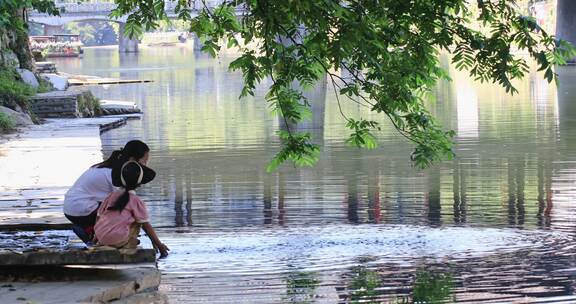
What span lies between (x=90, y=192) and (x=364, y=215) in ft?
16.1

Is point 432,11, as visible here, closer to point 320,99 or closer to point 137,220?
→ point 137,220

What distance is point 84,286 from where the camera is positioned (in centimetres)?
944

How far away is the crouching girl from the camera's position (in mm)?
10180

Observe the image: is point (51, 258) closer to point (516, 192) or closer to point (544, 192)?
point (516, 192)

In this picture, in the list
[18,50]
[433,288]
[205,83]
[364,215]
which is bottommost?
[433,288]

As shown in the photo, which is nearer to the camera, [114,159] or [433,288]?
[433,288]

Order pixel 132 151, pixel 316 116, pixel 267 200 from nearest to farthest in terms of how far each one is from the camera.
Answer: pixel 132 151, pixel 267 200, pixel 316 116

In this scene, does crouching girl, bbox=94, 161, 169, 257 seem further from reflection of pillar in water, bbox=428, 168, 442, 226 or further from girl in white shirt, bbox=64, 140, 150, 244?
reflection of pillar in water, bbox=428, 168, 442, 226

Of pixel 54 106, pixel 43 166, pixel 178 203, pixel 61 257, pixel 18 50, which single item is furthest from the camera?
pixel 18 50

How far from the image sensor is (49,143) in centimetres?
2241

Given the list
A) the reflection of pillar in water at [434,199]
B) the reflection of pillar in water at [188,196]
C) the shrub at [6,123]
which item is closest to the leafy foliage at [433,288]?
the reflection of pillar in water at [434,199]

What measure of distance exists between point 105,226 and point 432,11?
342 centimetres

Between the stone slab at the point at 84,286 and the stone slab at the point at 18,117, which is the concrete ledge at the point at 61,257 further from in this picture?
the stone slab at the point at 18,117

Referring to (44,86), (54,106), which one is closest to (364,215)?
(54,106)
